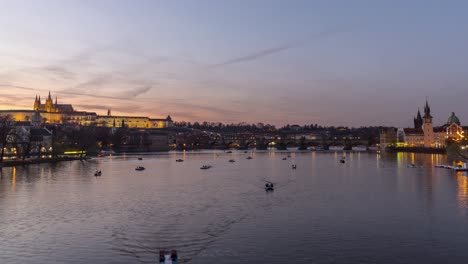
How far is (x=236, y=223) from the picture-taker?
75.5ft

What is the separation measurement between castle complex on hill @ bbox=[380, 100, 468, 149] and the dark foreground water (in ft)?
294

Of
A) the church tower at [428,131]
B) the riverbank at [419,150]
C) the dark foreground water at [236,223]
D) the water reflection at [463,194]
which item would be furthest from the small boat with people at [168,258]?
the church tower at [428,131]

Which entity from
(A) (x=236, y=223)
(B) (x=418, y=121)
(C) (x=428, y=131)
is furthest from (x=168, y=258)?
(B) (x=418, y=121)

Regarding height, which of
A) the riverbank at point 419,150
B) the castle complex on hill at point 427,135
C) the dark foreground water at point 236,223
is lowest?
the dark foreground water at point 236,223

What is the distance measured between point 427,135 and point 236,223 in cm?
11543

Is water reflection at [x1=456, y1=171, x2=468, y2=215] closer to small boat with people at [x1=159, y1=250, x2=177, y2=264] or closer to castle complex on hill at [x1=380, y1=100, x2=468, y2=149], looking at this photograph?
small boat with people at [x1=159, y1=250, x2=177, y2=264]

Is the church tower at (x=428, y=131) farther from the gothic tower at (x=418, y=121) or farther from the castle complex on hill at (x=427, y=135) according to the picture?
the gothic tower at (x=418, y=121)

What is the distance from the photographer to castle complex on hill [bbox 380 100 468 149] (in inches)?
4825

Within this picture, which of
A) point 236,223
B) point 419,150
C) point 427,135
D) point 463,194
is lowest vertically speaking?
point 236,223

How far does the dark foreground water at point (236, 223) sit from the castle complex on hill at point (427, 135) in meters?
89.6

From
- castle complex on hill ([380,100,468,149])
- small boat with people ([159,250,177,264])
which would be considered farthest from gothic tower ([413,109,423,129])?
small boat with people ([159,250,177,264])

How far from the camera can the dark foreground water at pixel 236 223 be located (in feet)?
57.7

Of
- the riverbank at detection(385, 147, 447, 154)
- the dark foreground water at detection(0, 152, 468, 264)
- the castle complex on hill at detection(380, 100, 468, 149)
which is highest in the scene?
the castle complex on hill at detection(380, 100, 468, 149)

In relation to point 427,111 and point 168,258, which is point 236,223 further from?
point 427,111
